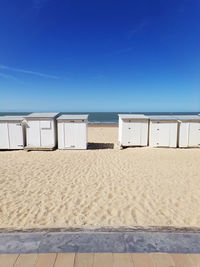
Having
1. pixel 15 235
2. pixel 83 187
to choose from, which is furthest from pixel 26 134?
pixel 15 235

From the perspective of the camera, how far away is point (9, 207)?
10.8 feet

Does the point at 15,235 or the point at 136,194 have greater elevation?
the point at 15,235

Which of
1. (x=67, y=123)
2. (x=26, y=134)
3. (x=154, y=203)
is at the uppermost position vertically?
(x=67, y=123)

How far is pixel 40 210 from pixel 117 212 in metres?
1.64

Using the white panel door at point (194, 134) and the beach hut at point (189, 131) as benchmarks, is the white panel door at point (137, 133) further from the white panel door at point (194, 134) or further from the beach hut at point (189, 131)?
the white panel door at point (194, 134)

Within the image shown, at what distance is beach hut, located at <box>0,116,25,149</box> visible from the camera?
838 cm

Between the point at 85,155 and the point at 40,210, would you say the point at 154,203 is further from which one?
the point at 85,155
